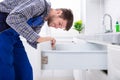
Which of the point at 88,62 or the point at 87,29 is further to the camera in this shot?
the point at 87,29

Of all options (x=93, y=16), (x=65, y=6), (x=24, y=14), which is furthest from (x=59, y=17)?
(x=65, y=6)

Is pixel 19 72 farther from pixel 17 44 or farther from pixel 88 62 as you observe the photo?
pixel 88 62

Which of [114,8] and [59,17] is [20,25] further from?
[114,8]

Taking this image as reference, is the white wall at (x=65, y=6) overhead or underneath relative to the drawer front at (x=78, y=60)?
overhead

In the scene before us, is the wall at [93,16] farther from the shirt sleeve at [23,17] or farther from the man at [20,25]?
the shirt sleeve at [23,17]

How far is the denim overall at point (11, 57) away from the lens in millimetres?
1326

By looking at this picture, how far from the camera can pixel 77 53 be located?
1.59 meters

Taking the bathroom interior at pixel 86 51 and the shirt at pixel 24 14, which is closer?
the shirt at pixel 24 14

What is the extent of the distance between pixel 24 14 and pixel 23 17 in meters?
0.02

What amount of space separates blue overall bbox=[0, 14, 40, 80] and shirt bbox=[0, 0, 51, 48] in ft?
0.36

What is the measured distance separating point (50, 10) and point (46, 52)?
1.03 feet

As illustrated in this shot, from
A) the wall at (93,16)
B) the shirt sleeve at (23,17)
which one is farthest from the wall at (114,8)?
the shirt sleeve at (23,17)

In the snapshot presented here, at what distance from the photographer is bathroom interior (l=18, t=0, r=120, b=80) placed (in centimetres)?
139

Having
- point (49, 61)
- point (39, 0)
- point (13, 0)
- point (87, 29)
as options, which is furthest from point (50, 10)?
point (87, 29)
